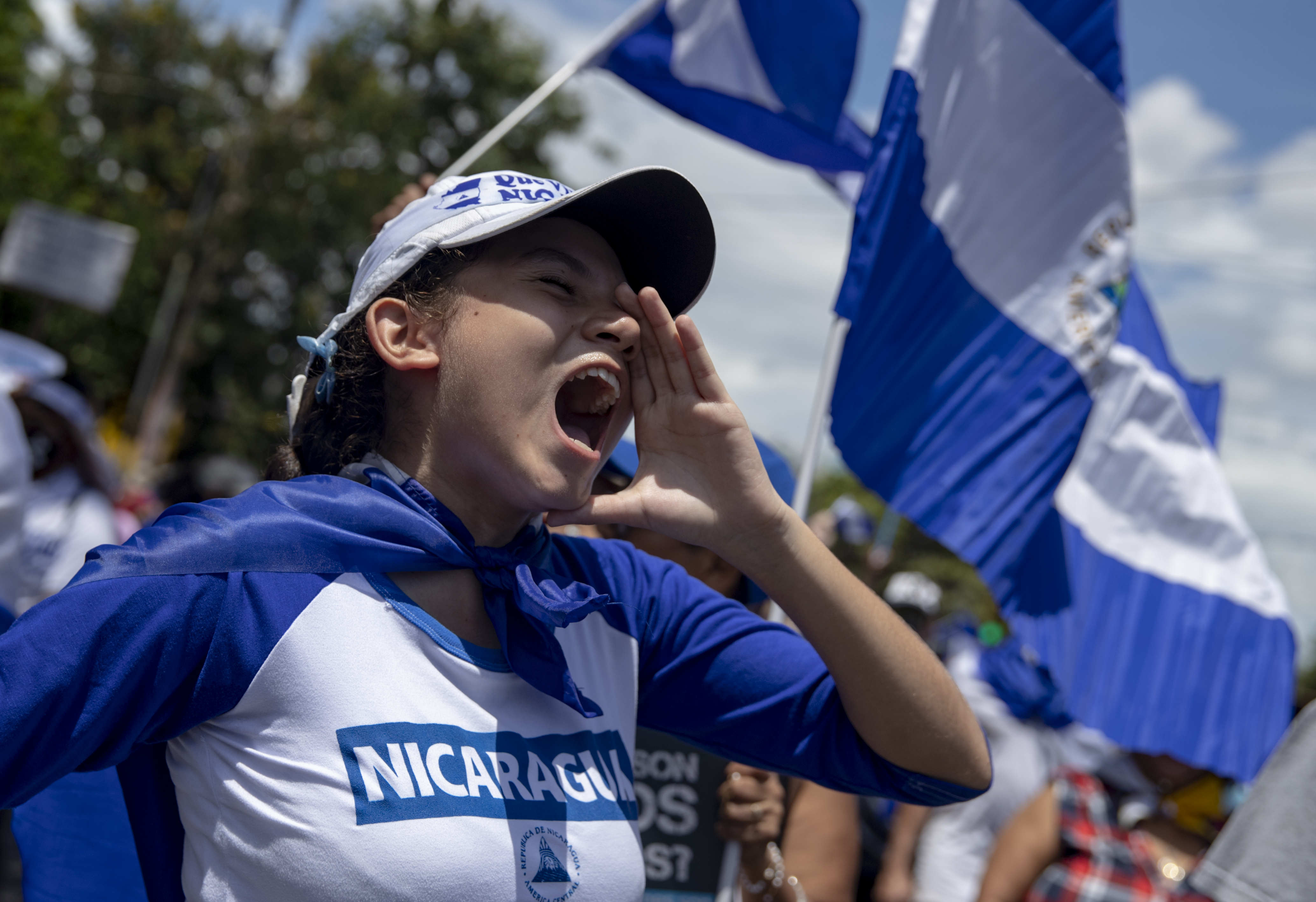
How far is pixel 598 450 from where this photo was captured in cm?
158

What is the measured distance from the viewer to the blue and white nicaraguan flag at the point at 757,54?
Result: 3.96 m

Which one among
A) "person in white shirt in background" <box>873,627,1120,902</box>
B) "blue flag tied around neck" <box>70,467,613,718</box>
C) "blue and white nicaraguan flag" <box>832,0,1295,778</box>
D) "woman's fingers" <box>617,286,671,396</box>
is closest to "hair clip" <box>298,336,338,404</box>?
"blue flag tied around neck" <box>70,467,613,718</box>

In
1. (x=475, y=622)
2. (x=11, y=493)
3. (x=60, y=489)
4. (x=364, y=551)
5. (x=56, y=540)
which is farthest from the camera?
(x=60, y=489)

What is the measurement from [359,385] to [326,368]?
72 mm

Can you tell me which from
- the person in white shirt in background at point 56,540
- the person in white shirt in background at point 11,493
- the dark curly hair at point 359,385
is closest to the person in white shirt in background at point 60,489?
the person in white shirt in background at point 56,540

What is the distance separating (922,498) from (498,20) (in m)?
19.6

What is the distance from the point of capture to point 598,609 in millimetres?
1595

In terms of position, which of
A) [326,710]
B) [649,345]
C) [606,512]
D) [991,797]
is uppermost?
[649,345]

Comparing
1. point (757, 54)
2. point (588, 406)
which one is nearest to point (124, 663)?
point (588, 406)

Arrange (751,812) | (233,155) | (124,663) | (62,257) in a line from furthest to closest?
(233,155) < (62,257) < (751,812) < (124,663)

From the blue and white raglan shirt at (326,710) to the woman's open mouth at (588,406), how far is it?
18 cm

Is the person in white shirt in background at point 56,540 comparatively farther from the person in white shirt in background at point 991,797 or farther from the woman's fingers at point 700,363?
the person in white shirt in background at point 991,797

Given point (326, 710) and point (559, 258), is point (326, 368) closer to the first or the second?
point (559, 258)

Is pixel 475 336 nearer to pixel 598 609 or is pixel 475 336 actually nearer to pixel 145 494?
pixel 598 609
